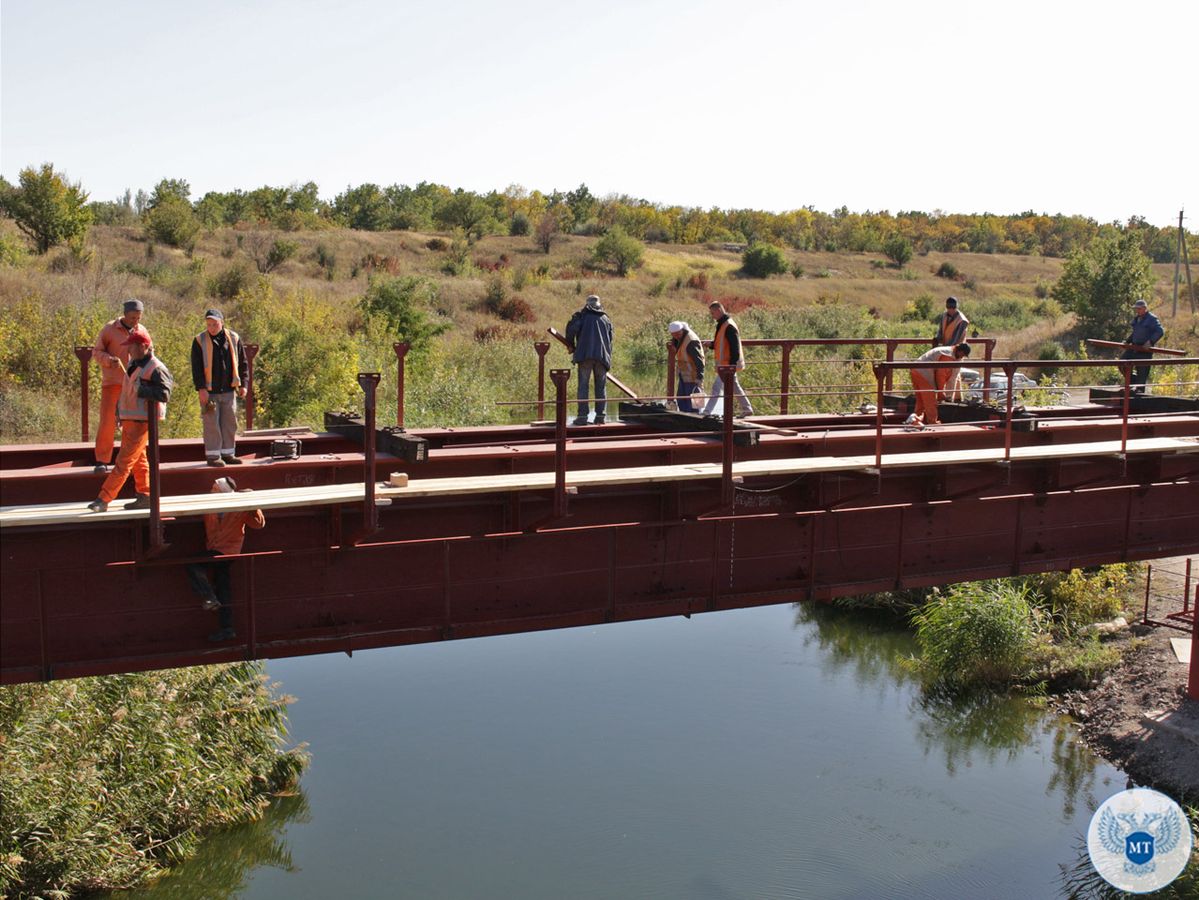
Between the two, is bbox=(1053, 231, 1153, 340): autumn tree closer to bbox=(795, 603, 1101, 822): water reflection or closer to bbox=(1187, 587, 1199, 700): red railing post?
bbox=(795, 603, 1101, 822): water reflection

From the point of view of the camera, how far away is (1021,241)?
11575 cm

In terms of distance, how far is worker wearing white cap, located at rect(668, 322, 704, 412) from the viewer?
14.4 metres

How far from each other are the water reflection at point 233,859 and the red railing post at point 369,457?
23.5ft

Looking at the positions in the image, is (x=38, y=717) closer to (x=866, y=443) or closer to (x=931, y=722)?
(x=866, y=443)

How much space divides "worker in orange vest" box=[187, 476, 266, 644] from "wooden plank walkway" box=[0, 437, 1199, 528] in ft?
0.64

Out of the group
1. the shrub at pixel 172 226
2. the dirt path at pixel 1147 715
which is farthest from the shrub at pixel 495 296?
the dirt path at pixel 1147 715

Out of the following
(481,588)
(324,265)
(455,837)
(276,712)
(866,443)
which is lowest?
(455,837)

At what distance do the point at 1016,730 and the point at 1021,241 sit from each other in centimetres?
10614

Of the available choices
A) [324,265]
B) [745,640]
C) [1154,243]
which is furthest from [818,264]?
[745,640]

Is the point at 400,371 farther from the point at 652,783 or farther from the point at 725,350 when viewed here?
the point at 652,783

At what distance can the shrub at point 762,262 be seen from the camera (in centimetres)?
8288

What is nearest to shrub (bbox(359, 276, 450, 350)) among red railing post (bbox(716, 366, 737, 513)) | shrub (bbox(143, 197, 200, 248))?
shrub (bbox(143, 197, 200, 248))

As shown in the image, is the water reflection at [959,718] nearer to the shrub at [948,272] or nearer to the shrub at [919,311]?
the shrub at [919,311]

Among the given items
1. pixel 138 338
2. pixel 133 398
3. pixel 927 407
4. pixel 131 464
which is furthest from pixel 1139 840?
pixel 138 338
